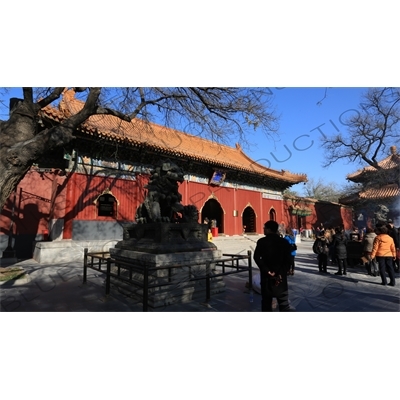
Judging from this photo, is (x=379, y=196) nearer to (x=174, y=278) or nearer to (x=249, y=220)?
(x=249, y=220)

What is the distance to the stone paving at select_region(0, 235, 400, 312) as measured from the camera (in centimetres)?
394

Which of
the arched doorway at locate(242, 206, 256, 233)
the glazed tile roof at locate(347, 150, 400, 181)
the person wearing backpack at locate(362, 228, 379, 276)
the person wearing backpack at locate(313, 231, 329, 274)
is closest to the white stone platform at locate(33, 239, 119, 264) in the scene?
the person wearing backpack at locate(313, 231, 329, 274)

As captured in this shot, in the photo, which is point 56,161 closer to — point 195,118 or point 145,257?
point 195,118

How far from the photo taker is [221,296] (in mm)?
4520


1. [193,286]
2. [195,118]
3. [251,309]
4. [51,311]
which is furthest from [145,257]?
[195,118]

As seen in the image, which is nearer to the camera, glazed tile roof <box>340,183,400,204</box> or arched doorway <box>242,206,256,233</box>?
glazed tile roof <box>340,183,400,204</box>

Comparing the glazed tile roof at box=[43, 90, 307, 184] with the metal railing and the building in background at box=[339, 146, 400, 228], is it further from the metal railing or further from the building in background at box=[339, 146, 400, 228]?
the building in background at box=[339, 146, 400, 228]

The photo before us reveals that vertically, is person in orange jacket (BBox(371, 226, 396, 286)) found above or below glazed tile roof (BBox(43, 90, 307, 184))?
below

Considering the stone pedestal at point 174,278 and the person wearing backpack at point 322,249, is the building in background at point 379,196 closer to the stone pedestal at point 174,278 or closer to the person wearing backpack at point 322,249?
the person wearing backpack at point 322,249

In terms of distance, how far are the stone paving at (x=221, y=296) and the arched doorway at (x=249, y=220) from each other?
920 centimetres

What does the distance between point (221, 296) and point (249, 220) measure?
12175mm

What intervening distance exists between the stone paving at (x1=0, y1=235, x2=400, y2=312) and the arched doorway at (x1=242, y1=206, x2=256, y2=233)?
30.2ft

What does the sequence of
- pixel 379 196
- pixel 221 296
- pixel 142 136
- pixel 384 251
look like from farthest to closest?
pixel 379 196 < pixel 142 136 < pixel 384 251 < pixel 221 296

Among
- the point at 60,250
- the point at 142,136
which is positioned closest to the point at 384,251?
the point at 60,250
